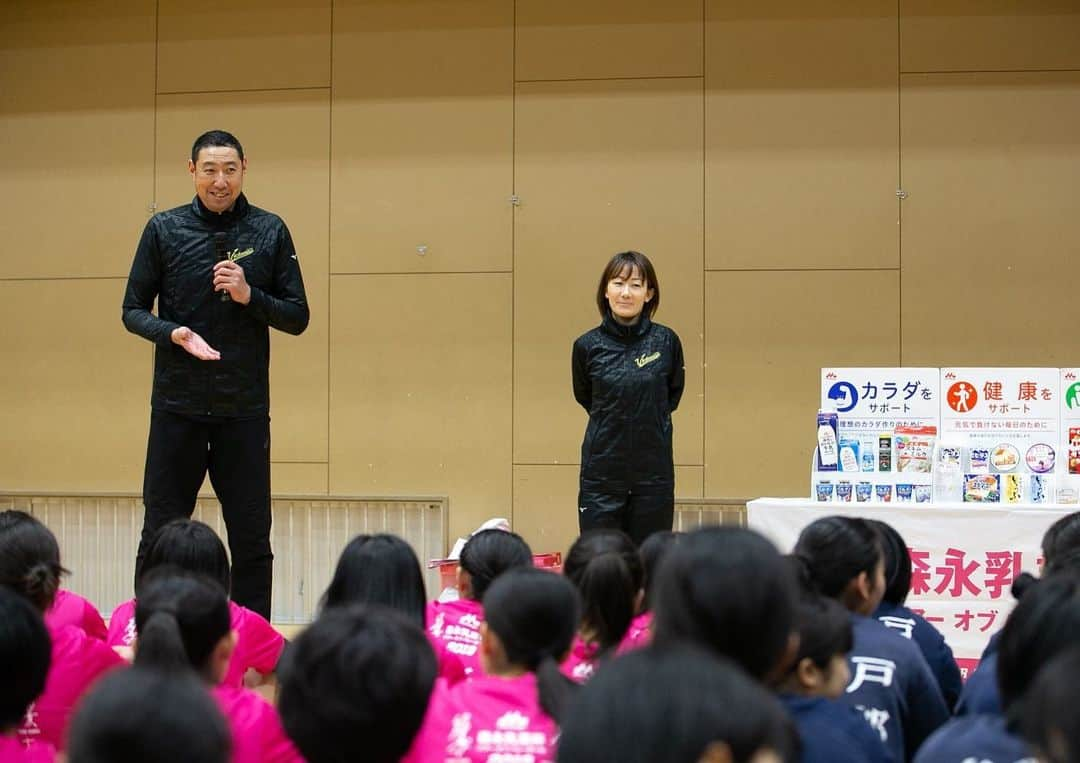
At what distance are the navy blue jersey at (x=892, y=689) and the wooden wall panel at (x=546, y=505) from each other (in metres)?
3.36

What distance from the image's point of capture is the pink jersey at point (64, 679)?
220cm

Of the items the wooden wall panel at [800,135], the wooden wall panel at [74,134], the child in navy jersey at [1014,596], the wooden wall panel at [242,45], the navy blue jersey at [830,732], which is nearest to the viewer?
the navy blue jersey at [830,732]

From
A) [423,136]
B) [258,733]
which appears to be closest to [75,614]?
[258,733]

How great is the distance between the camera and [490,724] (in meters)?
1.77

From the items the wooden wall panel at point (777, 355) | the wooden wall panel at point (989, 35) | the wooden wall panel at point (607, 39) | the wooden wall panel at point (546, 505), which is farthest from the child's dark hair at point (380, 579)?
the wooden wall panel at point (989, 35)

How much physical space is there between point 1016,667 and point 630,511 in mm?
2598

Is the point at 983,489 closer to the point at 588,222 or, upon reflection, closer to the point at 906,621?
the point at 906,621

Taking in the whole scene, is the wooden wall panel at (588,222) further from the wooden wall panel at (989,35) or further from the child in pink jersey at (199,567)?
the child in pink jersey at (199,567)

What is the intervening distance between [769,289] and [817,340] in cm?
32

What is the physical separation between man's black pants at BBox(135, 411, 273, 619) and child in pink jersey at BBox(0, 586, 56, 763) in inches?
69.8

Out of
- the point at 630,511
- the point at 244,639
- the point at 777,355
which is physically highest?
the point at 777,355

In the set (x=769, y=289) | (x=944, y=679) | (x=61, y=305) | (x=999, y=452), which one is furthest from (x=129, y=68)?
(x=944, y=679)

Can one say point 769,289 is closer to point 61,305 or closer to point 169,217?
point 169,217

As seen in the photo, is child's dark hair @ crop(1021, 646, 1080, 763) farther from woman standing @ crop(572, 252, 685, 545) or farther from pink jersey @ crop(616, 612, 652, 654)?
woman standing @ crop(572, 252, 685, 545)
